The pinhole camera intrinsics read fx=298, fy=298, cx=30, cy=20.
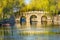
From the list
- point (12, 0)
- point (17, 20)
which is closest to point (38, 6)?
point (17, 20)

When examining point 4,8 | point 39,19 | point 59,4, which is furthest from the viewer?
point 39,19

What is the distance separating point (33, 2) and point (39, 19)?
473cm

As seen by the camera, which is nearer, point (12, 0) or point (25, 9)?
point (12, 0)

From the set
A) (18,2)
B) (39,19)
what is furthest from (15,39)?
(39,19)

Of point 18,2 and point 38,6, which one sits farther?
point 38,6

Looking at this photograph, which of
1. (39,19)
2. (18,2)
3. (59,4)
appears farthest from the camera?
(39,19)

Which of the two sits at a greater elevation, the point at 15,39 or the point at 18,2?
the point at 18,2

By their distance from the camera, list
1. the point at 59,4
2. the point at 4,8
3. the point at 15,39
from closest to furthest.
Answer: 1. the point at 15,39
2. the point at 4,8
3. the point at 59,4

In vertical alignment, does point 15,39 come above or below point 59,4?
below

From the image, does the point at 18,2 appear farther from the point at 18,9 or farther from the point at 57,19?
the point at 57,19

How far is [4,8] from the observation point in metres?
59.4

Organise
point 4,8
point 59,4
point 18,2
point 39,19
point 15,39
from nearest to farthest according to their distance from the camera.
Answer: point 15,39
point 4,8
point 18,2
point 59,4
point 39,19

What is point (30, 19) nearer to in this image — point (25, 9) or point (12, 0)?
point (25, 9)

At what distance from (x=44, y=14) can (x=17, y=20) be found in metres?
6.92
